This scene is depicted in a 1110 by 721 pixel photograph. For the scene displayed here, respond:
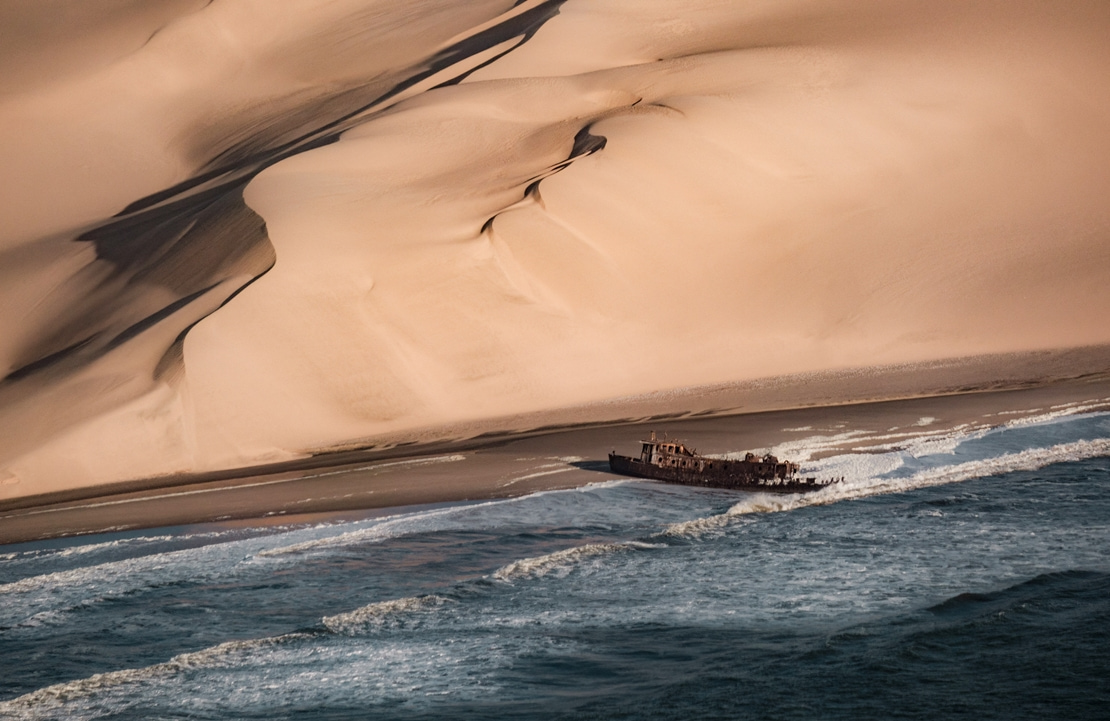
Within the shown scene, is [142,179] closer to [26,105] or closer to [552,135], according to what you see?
[26,105]

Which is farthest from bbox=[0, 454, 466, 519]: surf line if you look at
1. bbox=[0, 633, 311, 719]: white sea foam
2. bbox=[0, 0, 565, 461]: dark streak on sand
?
bbox=[0, 633, 311, 719]: white sea foam

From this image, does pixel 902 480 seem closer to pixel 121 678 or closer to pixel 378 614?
pixel 378 614

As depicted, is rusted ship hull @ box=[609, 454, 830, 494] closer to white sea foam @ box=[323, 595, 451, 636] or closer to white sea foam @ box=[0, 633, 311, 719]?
white sea foam @ box=[323, 595, 451, 636]

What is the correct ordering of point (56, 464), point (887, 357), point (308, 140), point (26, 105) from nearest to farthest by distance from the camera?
point (56, 464) < point (887, 357) < point (308, 140) < point (26, 105)

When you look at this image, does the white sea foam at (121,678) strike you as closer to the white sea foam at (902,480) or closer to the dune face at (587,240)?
the white sea foam at (902,480)

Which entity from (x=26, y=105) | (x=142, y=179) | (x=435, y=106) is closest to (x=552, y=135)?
(x=435, y=106)

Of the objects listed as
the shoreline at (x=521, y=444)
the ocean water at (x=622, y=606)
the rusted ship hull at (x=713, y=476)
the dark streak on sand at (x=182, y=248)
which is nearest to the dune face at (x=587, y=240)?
the dark streak on sand at (x=182, y=248)

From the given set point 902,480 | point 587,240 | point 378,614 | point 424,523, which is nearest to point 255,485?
point 424,523
